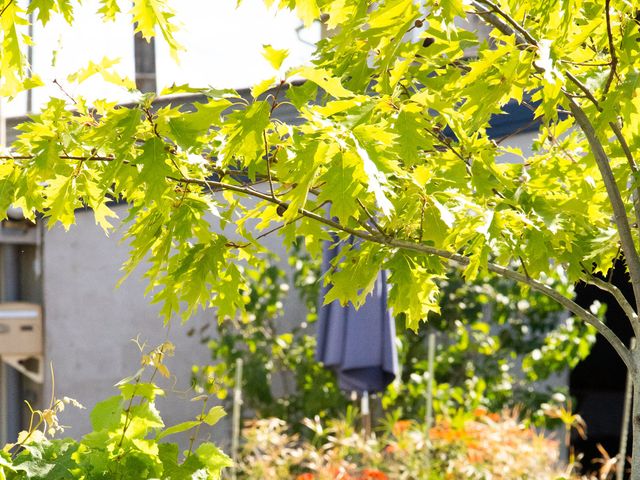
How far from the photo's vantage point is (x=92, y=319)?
8.62 meters

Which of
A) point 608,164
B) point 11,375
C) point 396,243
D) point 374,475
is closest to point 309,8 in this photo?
point 396,243

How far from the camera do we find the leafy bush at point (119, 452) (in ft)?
9.53

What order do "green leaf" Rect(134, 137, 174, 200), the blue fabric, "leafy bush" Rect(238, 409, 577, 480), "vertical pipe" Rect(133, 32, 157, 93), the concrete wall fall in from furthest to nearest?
1. "vertical pipe" Rect(133, 32, 157, 93)
2. the concrete wall
3. the blue fabric
4. "leafy bush" Rect(238, 409, 577, 480)
5. "green leaf" Rect(134, 137, 174, 200)

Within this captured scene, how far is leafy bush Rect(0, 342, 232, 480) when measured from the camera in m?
2.91

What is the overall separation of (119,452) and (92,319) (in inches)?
228

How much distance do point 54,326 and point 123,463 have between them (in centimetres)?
590

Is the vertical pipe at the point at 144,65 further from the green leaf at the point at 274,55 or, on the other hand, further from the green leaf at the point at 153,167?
the green leaf at the point at 274,55

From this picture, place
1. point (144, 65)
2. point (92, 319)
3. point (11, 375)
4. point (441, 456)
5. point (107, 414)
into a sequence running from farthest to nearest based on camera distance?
point (11, 375), point (144, 65), point (92, 319), point (441, 456), point (107, 414)

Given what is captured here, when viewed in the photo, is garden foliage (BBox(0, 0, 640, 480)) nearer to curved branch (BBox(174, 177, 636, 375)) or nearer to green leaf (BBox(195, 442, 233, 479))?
curved branch (BBox(174, 177, 636, 375))

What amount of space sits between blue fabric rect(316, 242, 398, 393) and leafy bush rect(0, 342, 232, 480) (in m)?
3.62

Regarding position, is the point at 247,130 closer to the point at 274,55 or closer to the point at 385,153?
the point at 274,55

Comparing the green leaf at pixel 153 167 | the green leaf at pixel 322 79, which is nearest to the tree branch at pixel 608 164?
the green leaf at pixel 322 79

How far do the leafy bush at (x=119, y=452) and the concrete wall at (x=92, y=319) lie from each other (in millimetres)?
5518

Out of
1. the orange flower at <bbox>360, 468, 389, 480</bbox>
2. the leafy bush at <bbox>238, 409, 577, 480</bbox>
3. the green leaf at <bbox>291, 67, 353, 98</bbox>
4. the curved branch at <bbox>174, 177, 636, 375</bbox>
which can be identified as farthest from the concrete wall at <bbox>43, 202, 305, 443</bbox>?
the green leaf at <bbox>291, 67, 353, 98</bbox>
